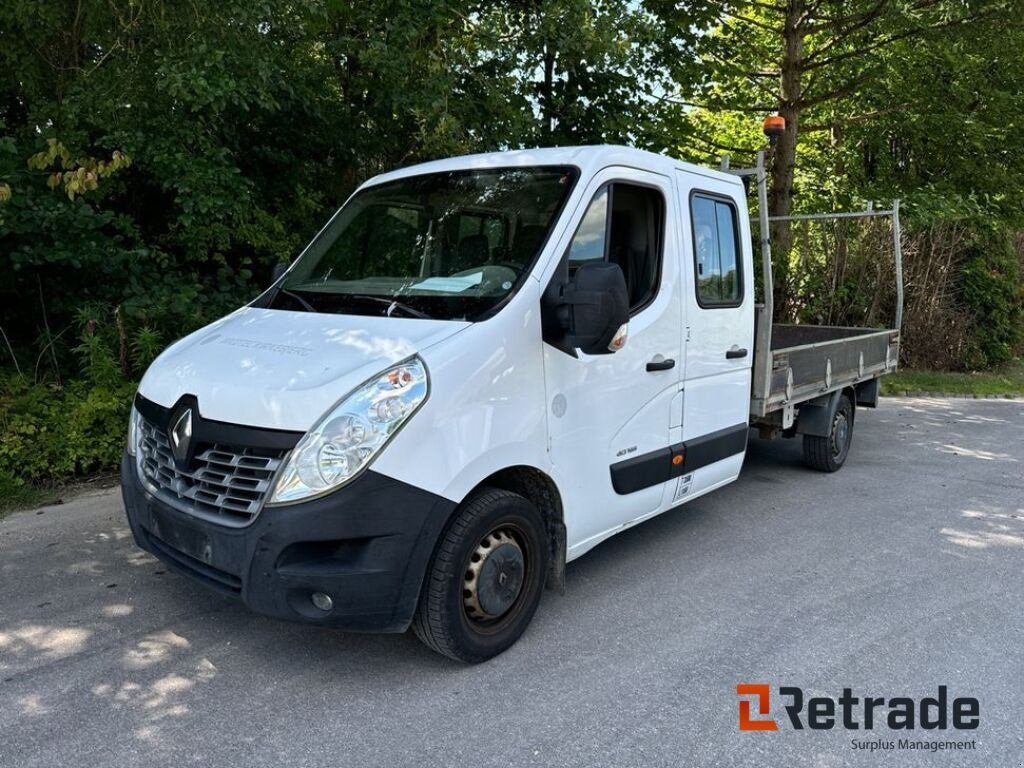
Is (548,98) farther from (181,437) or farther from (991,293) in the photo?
(991,293)

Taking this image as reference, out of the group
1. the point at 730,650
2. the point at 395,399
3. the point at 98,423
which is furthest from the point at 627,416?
the point at 98,423

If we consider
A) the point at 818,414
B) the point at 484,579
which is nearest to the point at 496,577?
the point at 484,579

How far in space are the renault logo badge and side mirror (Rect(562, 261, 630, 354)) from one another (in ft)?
5.34

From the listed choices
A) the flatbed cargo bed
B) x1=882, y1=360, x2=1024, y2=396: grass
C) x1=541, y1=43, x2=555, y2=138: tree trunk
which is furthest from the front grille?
x1=882, y1=360, x2=1024, y2=396: grass

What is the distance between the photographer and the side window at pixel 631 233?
3.88m

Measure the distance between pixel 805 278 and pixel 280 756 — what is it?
12235mm

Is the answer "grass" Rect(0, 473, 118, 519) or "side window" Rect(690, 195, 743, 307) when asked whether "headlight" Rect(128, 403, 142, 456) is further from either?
"side window" Rect(690, 195, 743, 307)

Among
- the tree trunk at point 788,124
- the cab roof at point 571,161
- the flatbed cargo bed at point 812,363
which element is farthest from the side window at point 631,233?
the tree trunk at point 788,124

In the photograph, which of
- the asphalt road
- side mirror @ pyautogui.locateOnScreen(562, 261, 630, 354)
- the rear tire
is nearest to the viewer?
the asphalt road

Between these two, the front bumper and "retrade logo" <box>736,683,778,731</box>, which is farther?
"retrade logo" <box>736,683,778,731</box>

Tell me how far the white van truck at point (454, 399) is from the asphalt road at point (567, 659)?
364 millimetres

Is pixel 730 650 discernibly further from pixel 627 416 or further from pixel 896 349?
pixel 896 349

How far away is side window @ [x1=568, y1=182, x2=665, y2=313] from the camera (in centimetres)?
388

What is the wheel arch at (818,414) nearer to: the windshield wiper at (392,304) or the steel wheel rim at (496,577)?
the steel wheel rim at (496,577)
